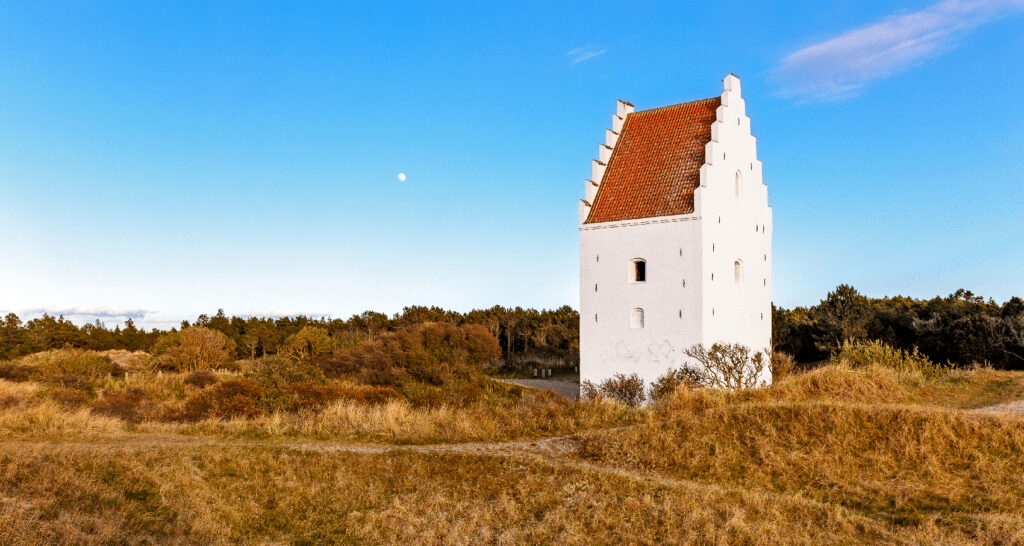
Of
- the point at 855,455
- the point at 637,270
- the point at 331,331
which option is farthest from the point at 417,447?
the point at 331,331

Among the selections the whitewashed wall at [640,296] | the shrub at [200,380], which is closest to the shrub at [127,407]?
the shrub at [200,380]

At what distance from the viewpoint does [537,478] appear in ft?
27.2

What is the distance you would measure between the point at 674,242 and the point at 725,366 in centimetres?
378

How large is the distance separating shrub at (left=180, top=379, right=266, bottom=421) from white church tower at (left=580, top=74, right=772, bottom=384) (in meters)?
9.70

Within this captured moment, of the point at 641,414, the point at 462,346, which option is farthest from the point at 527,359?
the point at 641,414

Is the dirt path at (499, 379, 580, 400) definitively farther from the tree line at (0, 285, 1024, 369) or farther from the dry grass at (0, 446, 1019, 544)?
the dry grass at (0, 446, 1019, 544)

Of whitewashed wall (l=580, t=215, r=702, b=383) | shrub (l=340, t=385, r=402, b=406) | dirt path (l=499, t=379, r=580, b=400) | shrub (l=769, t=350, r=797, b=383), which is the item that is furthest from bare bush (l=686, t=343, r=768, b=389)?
shrub (l=340, t=385, r=402, b=406)

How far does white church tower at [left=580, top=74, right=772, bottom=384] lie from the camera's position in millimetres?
17922

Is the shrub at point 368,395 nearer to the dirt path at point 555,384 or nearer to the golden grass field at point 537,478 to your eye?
the golden grass field at point 537,478

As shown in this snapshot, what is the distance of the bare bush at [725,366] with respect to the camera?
16797 millimetres

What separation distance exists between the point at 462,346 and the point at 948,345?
20727mm

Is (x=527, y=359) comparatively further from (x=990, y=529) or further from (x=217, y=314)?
(x=990, y=529)

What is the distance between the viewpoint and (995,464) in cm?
814

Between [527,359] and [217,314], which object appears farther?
[217,314]
